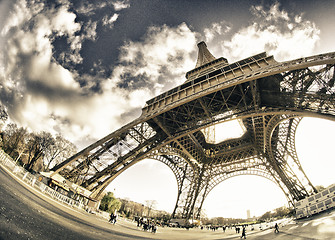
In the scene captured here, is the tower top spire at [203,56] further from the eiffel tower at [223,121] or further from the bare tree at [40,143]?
the bare tree at [40,143]

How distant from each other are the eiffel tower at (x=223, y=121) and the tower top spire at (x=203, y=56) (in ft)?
0.99

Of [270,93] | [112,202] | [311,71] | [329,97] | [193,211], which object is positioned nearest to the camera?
[329,97]

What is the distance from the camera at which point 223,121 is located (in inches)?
704

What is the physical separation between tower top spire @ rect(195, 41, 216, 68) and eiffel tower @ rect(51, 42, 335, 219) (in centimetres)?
30

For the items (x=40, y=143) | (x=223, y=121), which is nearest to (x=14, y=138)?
(x=40, y=143)

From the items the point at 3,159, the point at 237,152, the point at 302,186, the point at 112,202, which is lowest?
the point at 112,202

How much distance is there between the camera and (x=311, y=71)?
13906 mm

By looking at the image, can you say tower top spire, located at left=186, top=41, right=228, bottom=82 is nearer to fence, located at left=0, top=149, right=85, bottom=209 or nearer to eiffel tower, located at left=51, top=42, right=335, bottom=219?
eiffel tower, located at left=51, top=42, right=335, bottom=219

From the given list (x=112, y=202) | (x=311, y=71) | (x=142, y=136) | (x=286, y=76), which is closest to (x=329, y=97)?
(x=311, y=71)

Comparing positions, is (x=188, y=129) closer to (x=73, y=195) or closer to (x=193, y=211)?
(x=73, y=195)

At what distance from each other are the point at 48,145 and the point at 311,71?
132ft

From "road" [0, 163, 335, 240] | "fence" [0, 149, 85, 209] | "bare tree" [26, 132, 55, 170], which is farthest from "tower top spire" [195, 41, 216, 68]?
"bare tree" [26, 132, 55, 170]

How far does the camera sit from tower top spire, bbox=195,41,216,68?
34406mm

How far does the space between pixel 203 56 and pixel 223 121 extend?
2308cm
